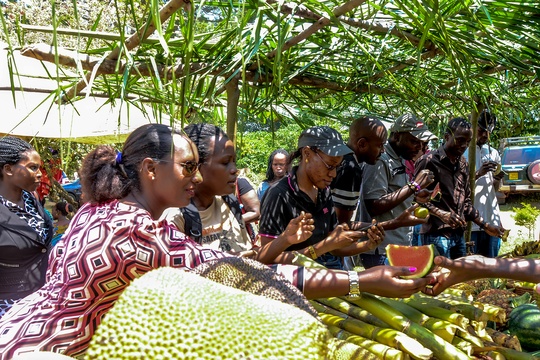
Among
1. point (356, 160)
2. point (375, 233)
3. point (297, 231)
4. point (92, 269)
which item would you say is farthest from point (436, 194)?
point (92, 269)

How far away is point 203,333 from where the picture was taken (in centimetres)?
57

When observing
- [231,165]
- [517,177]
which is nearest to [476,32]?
[231,165]

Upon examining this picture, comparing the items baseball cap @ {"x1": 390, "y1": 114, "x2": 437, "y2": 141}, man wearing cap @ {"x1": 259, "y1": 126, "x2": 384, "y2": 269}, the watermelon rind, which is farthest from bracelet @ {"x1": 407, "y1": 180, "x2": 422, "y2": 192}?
the watermelon rind

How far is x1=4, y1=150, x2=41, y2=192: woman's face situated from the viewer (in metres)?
3.09

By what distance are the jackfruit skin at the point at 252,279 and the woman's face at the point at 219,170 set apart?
1.38 meters

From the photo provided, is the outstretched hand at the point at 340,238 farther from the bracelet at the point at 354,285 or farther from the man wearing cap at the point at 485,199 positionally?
the man wearing cap at the point at 485,199

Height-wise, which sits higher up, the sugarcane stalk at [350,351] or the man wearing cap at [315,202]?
the man wearing cap at [315,202]

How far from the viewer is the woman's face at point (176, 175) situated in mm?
1591

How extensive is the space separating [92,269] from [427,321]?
1.17m

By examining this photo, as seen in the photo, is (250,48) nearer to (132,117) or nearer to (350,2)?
(350,2)

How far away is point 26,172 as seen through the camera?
313cm

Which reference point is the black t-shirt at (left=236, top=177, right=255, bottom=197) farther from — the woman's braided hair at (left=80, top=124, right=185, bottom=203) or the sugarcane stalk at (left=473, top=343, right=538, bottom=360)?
the sugarcane stalk at (left=473, top=343, right=538, bottom=360)

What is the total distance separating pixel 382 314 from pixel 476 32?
1.24 m

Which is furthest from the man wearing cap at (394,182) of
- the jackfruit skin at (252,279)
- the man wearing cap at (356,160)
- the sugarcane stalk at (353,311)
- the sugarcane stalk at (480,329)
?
the jackfruit skin at (252,279)
